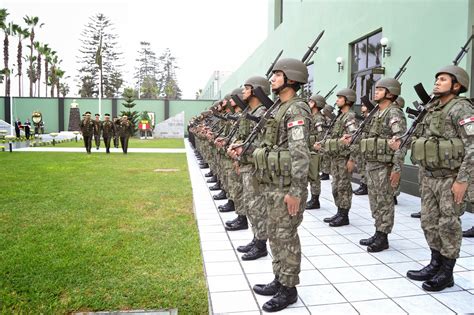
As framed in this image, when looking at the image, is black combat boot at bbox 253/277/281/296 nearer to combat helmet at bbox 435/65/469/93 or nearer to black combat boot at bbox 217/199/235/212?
combat helmet at bbox 435/65/469/93

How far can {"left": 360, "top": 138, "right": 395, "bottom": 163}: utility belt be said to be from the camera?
4664 millimetres

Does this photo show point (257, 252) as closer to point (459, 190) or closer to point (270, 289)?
point (270, 289)

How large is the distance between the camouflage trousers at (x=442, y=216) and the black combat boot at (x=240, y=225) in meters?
2.56

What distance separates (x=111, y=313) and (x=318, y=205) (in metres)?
4.74

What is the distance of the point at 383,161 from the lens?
471 cm

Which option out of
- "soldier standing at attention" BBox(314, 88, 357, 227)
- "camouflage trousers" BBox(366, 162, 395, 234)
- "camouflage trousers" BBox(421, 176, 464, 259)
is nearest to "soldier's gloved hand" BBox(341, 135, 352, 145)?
"soldier standing at attention" BBox(314, 88, 357, 227)

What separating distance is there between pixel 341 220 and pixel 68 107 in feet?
115

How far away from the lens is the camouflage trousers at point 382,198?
471 centimetres

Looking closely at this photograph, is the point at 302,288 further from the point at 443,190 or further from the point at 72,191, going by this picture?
the point at 72,191

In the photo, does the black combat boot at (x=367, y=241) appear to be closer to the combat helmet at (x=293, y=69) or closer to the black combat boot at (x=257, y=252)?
the black combat boot at (x=257, y=252)

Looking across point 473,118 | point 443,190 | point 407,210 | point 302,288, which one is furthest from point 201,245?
point 407,210

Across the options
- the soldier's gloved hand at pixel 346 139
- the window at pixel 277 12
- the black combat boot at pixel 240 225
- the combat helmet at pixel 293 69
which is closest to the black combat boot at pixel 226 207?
the black combat boot at pixel 240 225

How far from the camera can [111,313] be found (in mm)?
3199

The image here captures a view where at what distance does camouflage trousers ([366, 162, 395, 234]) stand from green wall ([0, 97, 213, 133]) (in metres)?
34.4
